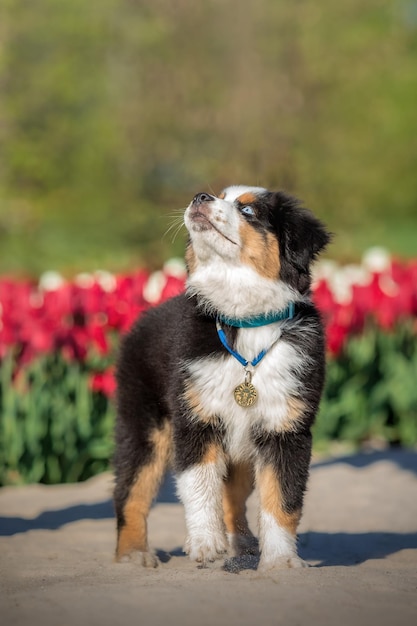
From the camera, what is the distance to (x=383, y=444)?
8.86 metres

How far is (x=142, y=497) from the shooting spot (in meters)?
5.18

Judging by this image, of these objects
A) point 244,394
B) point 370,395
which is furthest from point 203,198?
point 370,395

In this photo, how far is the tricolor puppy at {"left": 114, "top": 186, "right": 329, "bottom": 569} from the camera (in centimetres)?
448

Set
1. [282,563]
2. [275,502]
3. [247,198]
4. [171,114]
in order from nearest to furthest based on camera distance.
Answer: [282,563]
[275,502]
[247,198]
[171,114]

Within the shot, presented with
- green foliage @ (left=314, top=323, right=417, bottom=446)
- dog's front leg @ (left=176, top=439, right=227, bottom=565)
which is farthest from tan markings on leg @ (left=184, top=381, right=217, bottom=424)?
green foliage @ (left=314, top=323, right=417, bottom=446)

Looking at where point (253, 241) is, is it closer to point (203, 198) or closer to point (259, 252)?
point (259, 252)

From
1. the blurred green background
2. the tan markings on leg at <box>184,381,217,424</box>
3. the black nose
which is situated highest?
the blurred green background

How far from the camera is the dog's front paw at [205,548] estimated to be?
4.37 metres

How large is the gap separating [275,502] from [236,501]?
29.8 inches

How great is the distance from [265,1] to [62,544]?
78.2 ft

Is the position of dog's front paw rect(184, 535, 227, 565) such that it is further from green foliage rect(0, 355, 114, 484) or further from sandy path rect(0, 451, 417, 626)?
green foliage rect(0, 355, 114, 484)

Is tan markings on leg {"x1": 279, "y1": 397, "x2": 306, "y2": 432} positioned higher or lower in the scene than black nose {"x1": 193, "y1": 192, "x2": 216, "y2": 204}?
lower

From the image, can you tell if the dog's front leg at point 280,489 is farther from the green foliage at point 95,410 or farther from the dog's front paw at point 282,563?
the green foliage at point 95,410

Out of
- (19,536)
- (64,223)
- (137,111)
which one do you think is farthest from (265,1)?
(19,536)
